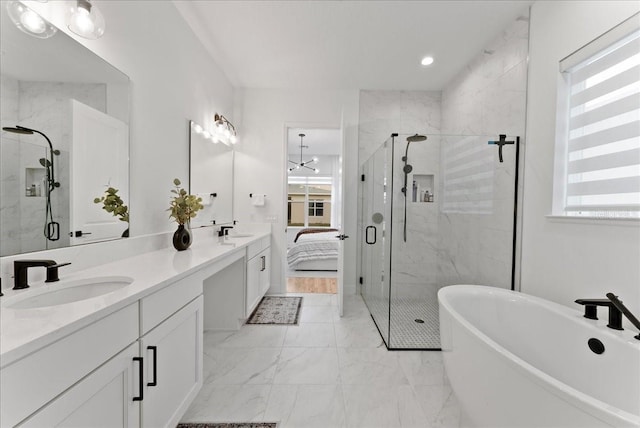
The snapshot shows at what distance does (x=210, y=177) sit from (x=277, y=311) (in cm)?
167

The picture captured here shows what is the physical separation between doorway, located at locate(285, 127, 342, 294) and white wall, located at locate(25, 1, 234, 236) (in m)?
2.84

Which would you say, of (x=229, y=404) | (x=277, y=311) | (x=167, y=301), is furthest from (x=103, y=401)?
(x=277, y=311)

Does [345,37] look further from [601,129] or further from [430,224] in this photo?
[430,224]

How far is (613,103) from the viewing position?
59.6 inches

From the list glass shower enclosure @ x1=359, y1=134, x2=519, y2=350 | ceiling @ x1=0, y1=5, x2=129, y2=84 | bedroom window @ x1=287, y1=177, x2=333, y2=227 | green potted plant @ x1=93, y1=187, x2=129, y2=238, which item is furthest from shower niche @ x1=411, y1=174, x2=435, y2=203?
bedroom window @ x1=287, y1=177, x2=333, y2=227

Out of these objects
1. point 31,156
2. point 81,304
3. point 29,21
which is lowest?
point 81,304

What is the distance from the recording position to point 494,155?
242 cm

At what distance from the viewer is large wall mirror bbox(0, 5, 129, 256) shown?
1019 millimetres

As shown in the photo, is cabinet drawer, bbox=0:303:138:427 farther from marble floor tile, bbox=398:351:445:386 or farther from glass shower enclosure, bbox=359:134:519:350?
glass shower enclosure, bbox=359:134:519:350

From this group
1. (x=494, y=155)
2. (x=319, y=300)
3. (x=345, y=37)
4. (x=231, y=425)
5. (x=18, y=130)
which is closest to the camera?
(x=18, y=130)

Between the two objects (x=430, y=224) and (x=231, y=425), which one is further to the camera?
(x=430, y=224)

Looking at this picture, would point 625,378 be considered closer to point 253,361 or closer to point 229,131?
point 253,361

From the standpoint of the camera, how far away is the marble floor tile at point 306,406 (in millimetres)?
1504

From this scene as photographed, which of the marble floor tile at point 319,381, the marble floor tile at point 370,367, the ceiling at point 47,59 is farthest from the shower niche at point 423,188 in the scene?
the ceiling at point 47,59
